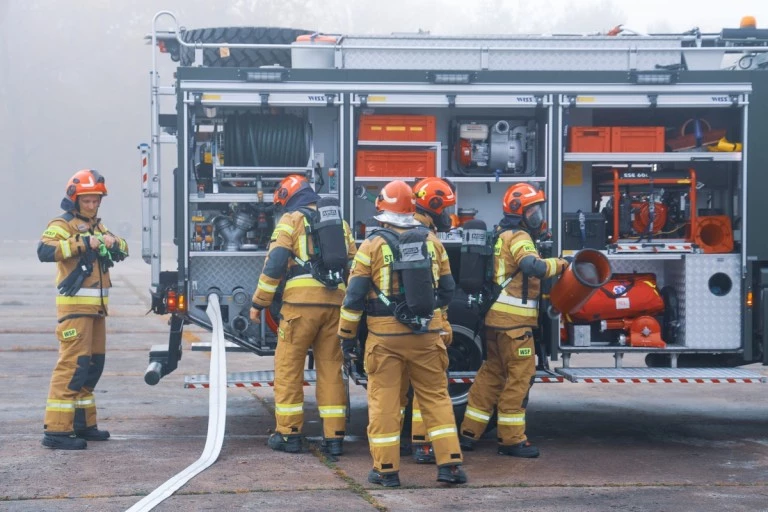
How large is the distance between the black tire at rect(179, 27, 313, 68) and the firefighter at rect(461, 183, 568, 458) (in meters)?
2.48

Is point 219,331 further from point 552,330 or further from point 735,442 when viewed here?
point 735,442

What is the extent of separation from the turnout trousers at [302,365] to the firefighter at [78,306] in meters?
1.43

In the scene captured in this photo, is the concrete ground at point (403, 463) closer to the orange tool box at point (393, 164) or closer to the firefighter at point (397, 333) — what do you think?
the firefighter at point (397, 333)

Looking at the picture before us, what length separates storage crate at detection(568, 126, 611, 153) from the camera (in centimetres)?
842

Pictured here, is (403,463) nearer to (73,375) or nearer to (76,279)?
(73,375)

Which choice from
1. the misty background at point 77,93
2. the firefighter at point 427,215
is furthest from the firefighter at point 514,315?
the misty background at point 77,93

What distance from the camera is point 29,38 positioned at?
194ft

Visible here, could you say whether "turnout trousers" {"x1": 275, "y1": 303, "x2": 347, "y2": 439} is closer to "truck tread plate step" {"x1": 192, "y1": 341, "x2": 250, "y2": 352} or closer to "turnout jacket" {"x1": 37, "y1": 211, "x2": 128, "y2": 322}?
"truck tread plate step" {"x1": 192, "y1": 341, "x2": 250, "y2": 352}

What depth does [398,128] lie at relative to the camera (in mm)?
8398

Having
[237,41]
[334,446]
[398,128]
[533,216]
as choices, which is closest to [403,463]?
[334,446]

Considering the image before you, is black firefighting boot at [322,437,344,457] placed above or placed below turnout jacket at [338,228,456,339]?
below

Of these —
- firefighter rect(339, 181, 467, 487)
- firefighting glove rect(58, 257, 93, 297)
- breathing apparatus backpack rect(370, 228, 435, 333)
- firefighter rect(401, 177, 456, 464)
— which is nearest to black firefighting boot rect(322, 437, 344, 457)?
firefighter rect(401, 177, 456, 464)

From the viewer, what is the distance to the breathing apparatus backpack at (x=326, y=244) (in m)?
7.59

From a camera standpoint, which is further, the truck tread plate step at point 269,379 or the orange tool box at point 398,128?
the orange tool box at point 398,128
